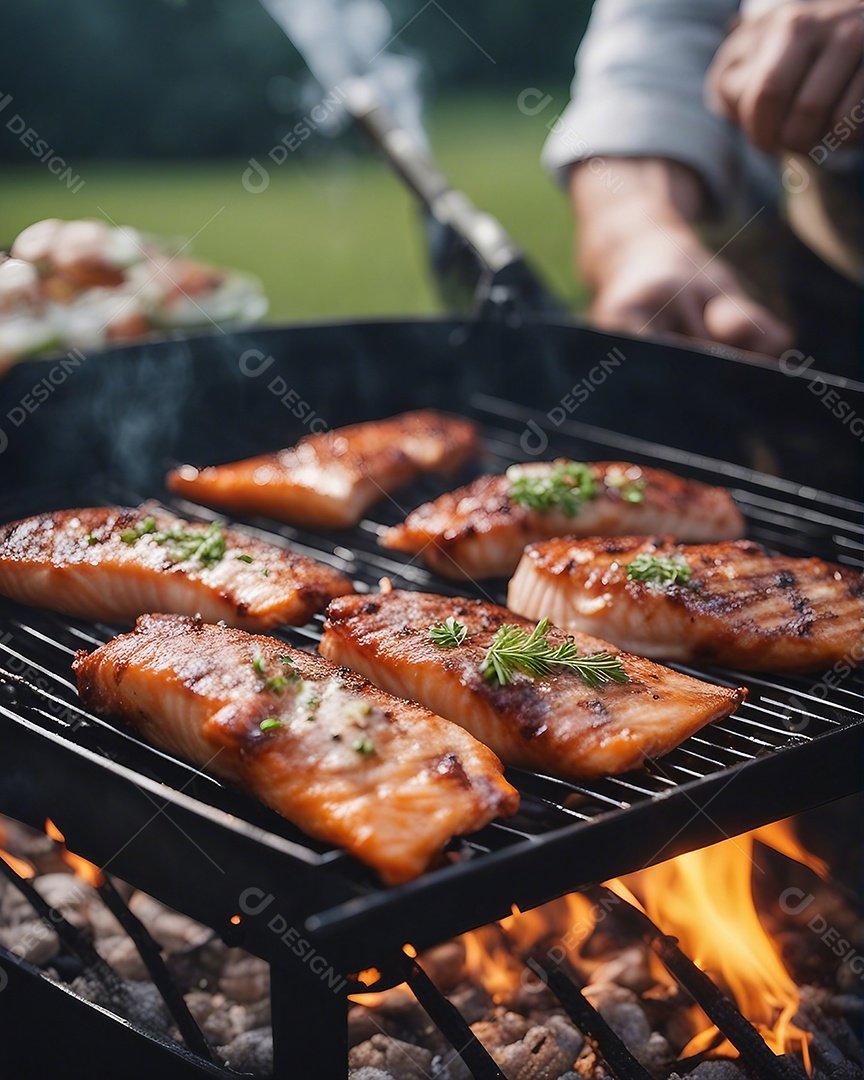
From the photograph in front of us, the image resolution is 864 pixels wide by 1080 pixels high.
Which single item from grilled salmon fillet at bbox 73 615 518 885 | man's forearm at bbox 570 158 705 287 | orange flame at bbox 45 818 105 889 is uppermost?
man's forearm at bbox 570 158 705 287

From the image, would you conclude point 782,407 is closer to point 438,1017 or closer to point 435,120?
point 438,1017

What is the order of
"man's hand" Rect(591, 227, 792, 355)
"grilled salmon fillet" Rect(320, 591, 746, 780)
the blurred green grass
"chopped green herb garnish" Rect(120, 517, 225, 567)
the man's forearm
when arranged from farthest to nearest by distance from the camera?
1. the blurred green grass
2. the man's forearm
3. "man's hand" Rect(591, 227, 792, 355)
4. "chopped green herb garnish" Rect(120, 517, 225, 567)
5. "grilled salmon fillet" Rect(320, 591, 746, 780)

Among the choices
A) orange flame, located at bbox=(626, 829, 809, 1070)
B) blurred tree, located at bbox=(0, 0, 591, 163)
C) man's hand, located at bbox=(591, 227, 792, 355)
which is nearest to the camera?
orange flame, located at bbox=(626, 829, 809, 1070)

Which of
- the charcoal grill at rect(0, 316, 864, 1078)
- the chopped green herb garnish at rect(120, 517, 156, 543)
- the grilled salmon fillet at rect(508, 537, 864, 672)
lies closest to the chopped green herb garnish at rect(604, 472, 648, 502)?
the grilled salmon fillet at rect(508, 537, 864, 672)

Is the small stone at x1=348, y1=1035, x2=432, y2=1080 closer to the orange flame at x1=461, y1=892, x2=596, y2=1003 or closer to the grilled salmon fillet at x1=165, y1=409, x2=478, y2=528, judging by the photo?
the orange flame at x1=461, y1=892, x2=596, y2=1003

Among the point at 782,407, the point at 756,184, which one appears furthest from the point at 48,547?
the point at 756,184

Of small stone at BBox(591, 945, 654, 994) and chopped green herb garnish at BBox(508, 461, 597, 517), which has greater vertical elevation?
chopped green herb garnish at BBox(508, 461, 597, 517)
